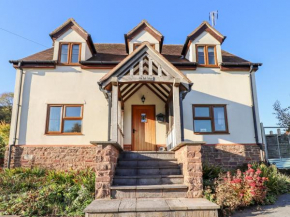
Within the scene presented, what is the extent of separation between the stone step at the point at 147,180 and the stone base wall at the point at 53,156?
3.19 meters

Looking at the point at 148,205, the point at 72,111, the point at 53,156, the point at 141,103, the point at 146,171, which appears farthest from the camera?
the point at 141,103

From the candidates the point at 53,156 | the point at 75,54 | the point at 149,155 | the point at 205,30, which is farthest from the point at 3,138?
the point at 205,30

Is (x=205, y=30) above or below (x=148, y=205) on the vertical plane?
above

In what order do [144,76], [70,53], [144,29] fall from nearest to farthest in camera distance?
[144,76] < [70,53] < [144,29]

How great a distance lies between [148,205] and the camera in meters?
4.26

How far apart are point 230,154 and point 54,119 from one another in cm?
760

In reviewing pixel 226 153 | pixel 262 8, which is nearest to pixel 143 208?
pixel 226 153

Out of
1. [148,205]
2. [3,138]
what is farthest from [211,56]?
[3,138]

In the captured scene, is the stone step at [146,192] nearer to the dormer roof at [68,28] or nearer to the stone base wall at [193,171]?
the stone base wall at [193,171]

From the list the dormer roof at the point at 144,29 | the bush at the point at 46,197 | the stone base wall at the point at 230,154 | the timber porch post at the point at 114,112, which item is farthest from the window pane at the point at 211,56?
the bush at the point at 46,197

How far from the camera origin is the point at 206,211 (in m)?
4.12

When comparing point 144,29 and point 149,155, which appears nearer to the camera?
point 149,155

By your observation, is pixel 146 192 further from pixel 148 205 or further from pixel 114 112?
pixel 114 112

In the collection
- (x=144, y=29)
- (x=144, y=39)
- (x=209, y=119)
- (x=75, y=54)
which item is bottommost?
(x=209, y=119)
